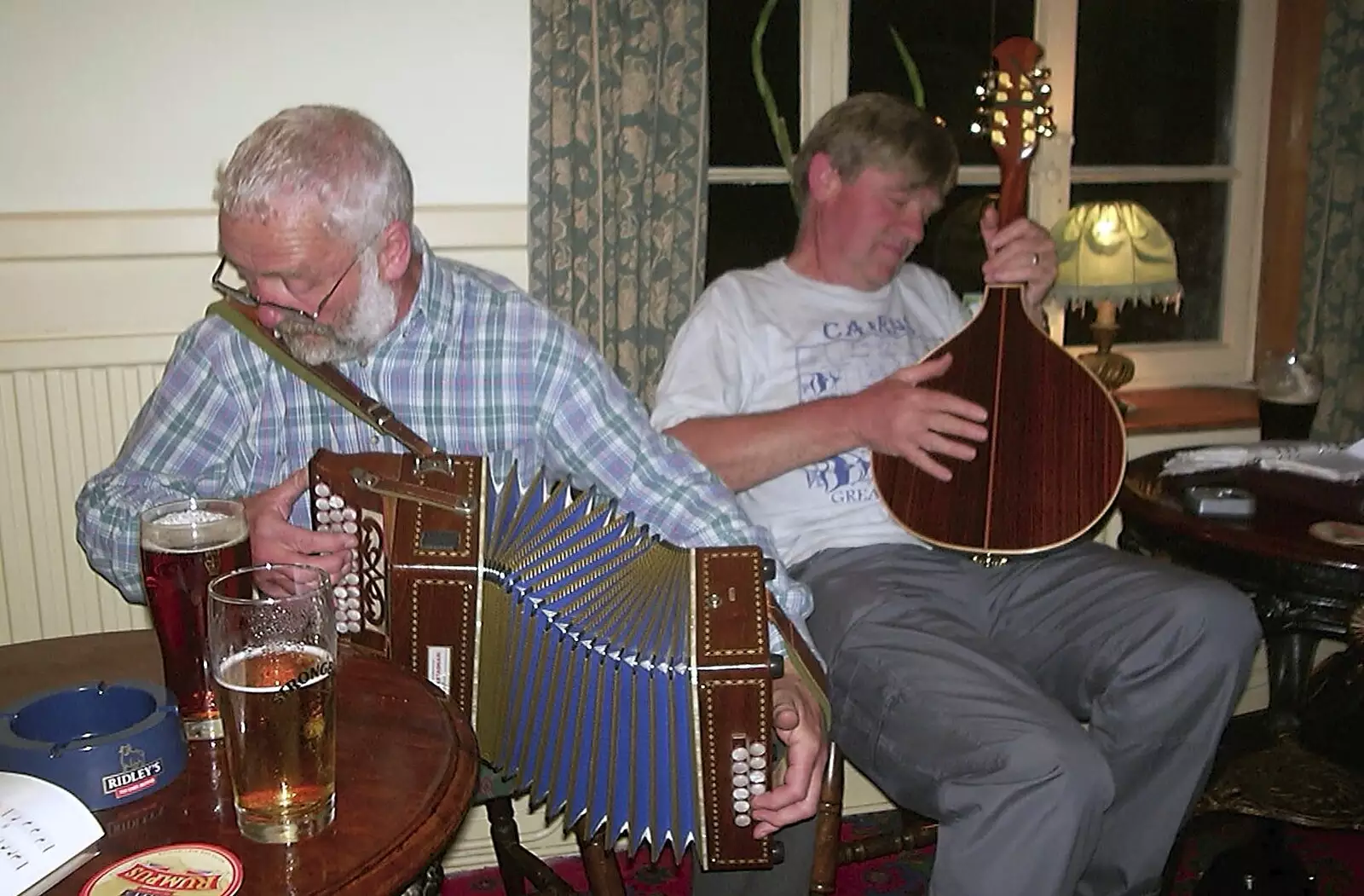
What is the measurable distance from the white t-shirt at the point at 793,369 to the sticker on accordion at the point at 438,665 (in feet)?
2.19

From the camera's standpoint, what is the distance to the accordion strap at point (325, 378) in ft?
3.90

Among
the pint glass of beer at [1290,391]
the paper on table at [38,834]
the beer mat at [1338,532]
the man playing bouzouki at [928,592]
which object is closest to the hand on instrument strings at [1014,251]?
the man playing bouzouki at [928,592]

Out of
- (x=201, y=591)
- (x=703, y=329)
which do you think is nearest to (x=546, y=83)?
(x=703, y=329)

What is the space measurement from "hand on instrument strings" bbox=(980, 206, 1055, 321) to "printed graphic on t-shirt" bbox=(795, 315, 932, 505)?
0.22 metres

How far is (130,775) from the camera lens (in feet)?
2.62

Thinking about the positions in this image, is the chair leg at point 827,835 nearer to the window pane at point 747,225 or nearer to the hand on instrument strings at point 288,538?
the hand on instrument strings at point 288,538

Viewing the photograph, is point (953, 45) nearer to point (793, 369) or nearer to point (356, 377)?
point (793, 369)

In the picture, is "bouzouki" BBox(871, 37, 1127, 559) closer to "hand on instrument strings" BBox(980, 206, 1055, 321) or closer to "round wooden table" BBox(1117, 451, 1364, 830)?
"hand on instrument strings" BBox(980, 206, 1055, 321)

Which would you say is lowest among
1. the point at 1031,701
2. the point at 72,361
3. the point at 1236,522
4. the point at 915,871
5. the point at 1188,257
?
the point at 915,871

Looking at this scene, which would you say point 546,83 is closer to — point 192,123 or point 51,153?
point 192,123

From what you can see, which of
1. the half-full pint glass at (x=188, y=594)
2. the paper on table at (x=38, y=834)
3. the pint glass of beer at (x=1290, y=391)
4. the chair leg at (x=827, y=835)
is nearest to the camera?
the paper on table at (x=38, y=834)

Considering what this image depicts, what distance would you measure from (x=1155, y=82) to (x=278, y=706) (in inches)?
98.0

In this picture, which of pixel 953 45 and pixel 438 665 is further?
pixel 953 45

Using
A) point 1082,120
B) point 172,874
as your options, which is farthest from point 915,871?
point 1082,120
